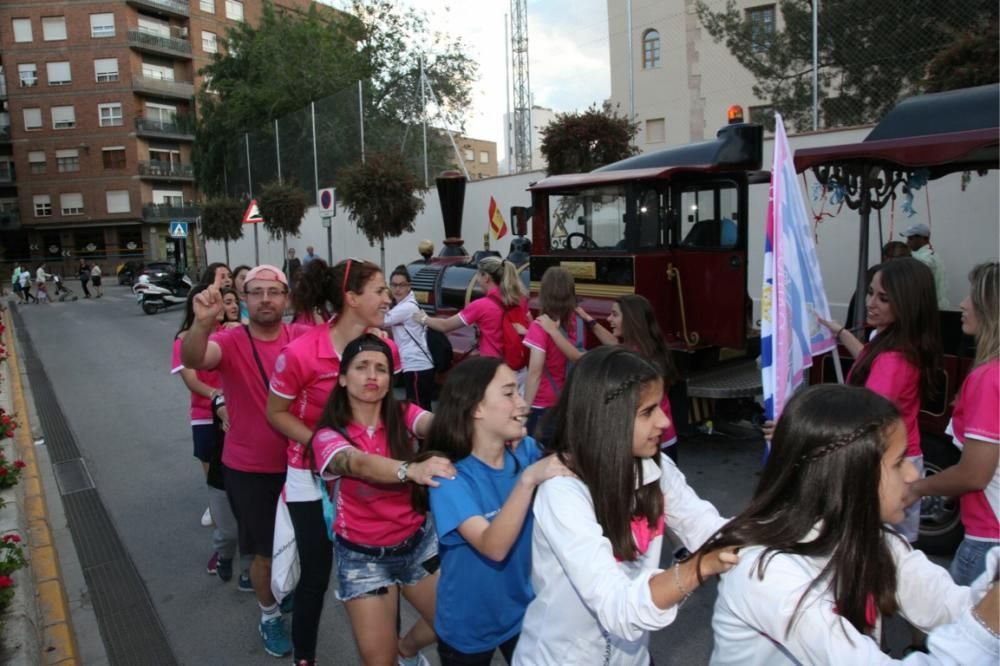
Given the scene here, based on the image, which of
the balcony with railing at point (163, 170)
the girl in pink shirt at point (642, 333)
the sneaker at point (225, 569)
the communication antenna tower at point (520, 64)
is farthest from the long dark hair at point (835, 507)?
the balcony with railing at point (163, 170)

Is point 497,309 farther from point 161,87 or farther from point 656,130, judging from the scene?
point 161,87

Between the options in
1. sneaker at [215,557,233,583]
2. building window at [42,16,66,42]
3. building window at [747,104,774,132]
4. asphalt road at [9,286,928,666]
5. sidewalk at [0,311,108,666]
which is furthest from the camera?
building window at [42,16,66,42]

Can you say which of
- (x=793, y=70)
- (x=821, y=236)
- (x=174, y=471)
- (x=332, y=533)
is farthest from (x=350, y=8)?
(x=332, y=533)

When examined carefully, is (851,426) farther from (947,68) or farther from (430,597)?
(947,68)

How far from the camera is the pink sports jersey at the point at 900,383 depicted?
3.17 meters

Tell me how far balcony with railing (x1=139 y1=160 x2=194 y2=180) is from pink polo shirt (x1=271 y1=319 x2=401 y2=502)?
52.0 m

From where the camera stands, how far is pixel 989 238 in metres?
9.28

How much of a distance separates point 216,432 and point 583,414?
346 cm

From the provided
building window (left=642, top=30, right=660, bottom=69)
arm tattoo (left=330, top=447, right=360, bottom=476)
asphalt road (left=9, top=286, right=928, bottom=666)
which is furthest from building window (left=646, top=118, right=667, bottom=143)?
arm tattoo (left=330, top=447, right=360, bottom=476)

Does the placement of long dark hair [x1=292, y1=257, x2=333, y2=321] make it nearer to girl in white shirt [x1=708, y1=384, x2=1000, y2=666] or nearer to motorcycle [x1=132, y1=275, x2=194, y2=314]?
girl in white shirt [x1=708, y1=384, x2=1000, y2=666]

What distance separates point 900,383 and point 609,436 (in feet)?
6.37

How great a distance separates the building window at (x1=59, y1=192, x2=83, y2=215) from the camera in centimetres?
5075

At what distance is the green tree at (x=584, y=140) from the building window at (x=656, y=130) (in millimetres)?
6441

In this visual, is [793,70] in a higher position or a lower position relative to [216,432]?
higher
